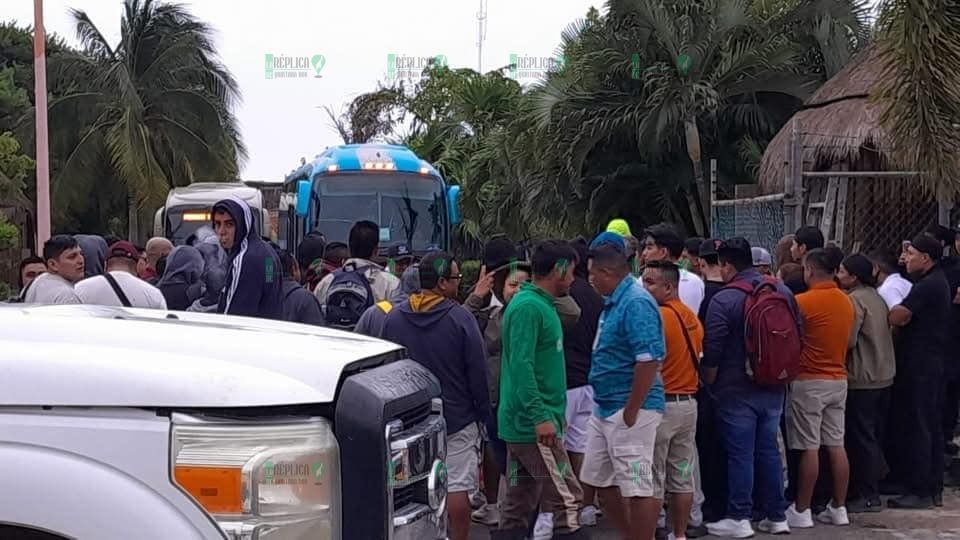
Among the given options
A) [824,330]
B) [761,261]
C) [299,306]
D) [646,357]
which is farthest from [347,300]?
[824,330]

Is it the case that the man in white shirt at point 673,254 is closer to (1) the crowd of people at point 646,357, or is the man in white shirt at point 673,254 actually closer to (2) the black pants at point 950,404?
(1) the crowd of people at point 646,357

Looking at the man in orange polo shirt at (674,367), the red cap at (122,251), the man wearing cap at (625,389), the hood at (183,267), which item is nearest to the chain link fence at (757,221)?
the man in orange polo shirt at (674,367)

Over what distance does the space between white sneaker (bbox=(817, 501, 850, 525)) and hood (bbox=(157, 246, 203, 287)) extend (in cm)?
526

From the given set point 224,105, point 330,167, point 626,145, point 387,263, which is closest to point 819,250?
point 387,263

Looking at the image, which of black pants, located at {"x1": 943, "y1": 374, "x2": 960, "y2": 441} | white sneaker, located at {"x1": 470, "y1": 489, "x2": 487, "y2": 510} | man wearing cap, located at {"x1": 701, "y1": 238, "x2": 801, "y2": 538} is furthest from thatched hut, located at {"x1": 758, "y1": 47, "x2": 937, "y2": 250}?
white sneaker, located at {"x1": 470, "y1": 489, "x2": 487, "y2": 510}

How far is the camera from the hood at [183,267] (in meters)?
9.36

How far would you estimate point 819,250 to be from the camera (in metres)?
7.84

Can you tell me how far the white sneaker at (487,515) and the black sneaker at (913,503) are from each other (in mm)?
3034

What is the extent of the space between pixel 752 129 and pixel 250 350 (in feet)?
59.4

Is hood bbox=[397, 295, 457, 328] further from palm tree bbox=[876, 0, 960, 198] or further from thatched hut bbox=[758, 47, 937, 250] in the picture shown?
thatched hut bbox=[758, 47, 937, 250]

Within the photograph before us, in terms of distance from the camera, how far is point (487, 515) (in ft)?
27.6

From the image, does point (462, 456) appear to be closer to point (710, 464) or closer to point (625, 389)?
point (625, 389)

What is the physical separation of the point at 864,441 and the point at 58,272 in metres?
5.93

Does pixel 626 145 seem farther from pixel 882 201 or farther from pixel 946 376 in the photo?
pixel 946 376
